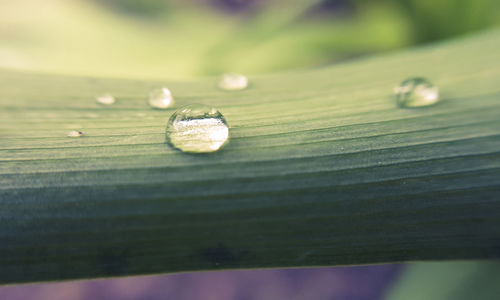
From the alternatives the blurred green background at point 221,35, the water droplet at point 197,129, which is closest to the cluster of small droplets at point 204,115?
the water droplet at point 197,129

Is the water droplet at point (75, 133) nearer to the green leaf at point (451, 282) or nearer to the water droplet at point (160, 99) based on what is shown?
the water droplet at point (160, 99)

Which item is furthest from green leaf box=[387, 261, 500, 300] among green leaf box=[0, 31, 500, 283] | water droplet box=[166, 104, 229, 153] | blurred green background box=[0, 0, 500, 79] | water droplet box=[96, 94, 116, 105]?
blurred green background box=[0, 0, 500, 79]

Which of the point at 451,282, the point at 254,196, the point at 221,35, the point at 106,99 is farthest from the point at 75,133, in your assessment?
the point at 221,35

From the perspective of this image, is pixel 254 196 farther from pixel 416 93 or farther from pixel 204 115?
pixel 416 93

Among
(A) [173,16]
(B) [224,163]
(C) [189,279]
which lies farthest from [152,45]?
(B) [224,163]

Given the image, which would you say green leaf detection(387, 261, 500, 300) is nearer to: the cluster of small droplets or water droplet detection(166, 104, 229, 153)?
the cluster of small droplets

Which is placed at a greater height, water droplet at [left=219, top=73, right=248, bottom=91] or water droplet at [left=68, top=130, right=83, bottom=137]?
water droplet at [left=219, top=73, right=248, bottom=91]

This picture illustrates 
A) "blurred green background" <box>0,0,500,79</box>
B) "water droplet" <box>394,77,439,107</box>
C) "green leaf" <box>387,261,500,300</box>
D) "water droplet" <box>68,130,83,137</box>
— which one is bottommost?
"green leaf" <box>387,261,500,300</box>
